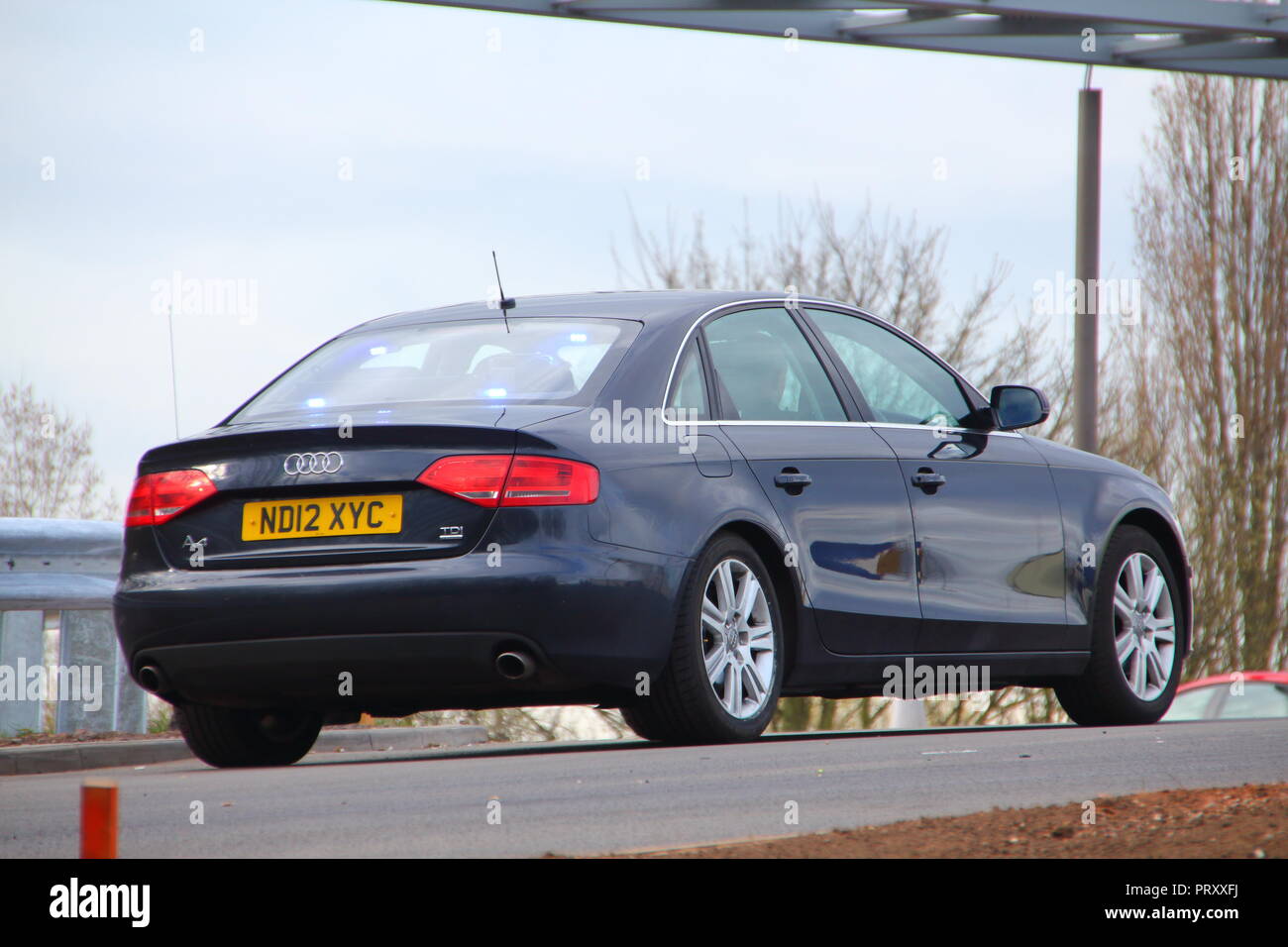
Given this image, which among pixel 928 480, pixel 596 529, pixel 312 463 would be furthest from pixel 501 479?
pixel 928 480

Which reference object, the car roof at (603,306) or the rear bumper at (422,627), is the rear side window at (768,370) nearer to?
the car roof at (603,306)

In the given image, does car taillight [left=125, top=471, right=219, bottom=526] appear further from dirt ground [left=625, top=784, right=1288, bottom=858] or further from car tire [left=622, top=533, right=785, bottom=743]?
dirt ground [left=625, top=784, right=1288, bottom=858]

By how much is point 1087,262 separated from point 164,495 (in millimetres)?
11663

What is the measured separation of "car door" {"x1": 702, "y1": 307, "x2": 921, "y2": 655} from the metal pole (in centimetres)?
962

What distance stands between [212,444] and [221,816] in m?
1.60

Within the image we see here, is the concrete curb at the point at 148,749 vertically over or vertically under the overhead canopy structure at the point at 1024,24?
under

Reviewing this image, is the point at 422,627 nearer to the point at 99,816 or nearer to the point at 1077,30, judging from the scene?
the point at 99,816

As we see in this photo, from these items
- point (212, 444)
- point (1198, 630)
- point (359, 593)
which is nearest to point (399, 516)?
point (359, 593)

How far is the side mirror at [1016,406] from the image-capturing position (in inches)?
349

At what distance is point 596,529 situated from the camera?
6.87 m

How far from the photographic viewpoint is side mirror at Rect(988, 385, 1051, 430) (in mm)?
8859

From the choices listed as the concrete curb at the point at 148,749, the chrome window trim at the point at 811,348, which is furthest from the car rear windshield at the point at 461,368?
the concrete curb at the point at 148,749

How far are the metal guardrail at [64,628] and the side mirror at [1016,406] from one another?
409cm
